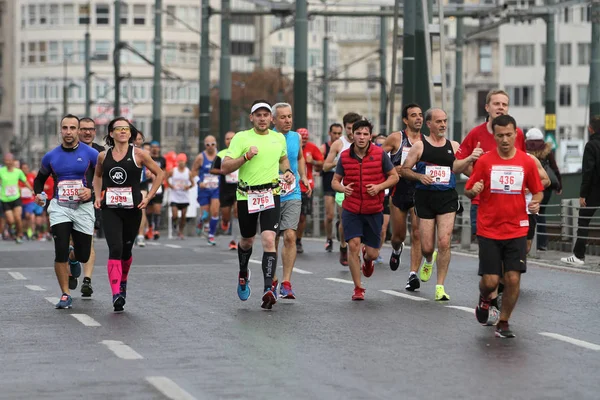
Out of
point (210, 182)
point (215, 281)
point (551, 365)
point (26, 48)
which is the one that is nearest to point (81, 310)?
point (215, 281)

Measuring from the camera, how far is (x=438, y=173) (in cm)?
1716

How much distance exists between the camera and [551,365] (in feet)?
37.9

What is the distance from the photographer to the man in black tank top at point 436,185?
17.0m

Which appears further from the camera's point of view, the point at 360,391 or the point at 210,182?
the point at 210,182

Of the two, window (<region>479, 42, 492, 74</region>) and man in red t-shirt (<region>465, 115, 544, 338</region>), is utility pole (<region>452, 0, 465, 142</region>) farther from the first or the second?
window (<region>479, 42, 492, 74</region>)

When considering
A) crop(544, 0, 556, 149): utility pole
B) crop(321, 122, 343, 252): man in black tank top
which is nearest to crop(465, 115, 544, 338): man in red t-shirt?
crop(321, 122, 343, 252): man in black tank top

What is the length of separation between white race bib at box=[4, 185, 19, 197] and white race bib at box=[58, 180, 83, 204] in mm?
23365

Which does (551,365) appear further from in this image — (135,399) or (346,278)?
(346,278)

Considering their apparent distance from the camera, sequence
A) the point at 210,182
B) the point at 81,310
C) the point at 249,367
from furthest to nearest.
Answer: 1. the point at 210,182
2. the point at 81,310
3. the point at 249,367

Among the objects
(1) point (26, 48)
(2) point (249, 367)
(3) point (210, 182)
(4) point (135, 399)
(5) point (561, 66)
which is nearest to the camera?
(4) point (135, 399)

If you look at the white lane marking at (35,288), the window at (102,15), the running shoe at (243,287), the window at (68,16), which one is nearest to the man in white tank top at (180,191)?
the white lane marking at (35,288)

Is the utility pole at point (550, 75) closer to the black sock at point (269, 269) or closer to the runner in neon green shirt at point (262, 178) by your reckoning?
the runner in neon green shirt at point (262, 178)

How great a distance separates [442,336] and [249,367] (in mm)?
2436

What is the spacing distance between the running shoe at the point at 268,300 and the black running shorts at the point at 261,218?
2.39 feet
